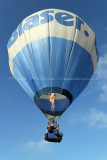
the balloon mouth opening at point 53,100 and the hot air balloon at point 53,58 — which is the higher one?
the hot air balloon at point 53,58

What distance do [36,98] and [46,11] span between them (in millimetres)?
6300

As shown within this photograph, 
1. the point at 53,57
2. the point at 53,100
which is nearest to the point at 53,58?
the point at 53,57

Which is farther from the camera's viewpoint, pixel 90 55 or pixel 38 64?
pixel 90 55

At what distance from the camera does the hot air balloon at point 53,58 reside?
11977 millimetres

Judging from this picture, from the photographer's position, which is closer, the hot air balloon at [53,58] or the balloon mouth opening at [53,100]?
the balloon mouth opening at [53,100]

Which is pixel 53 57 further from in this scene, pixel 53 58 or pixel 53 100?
pixel 53 100

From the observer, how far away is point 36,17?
13188 mm

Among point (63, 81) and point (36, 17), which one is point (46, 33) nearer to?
point (36, 17)

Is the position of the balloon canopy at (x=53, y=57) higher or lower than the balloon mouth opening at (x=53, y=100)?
higher

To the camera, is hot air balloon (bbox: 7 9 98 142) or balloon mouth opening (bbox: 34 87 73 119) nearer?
balloon mouth opening (bbox: 34 87 73 119)

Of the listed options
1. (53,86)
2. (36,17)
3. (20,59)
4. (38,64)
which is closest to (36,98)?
(53,86)

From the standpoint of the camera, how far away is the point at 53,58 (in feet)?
39.6

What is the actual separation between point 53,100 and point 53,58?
2.73 m

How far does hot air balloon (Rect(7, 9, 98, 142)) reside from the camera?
39.3 ft
